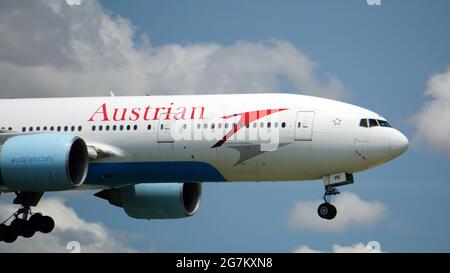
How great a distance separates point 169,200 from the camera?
45.7 meters

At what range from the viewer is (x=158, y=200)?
4584 cm

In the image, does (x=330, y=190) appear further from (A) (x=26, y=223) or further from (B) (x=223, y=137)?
(A) (x=26, y=223)

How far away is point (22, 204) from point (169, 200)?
6738 mm

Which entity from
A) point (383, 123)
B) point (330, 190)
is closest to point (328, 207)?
point (330, 190)

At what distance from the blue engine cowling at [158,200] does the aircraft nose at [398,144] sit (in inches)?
458

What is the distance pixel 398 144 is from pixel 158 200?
12.8 metres

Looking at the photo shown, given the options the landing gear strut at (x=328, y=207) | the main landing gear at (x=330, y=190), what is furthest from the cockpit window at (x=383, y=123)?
the landing gear strut at (x=328, y=207)

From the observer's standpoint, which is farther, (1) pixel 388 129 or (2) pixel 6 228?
(2) pixel 6 228

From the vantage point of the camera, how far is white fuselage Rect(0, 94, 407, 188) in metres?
38.5

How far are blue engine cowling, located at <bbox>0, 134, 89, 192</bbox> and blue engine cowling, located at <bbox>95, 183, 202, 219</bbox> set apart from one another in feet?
24.1

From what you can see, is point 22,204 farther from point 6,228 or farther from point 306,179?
point 306,179
